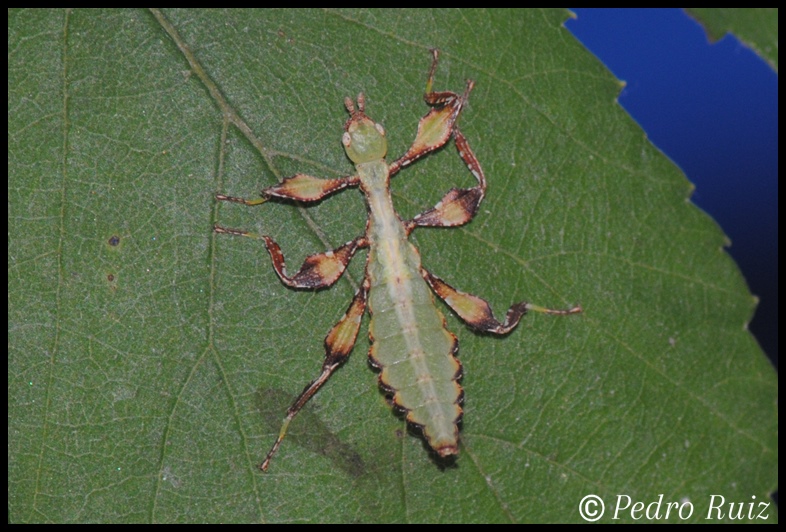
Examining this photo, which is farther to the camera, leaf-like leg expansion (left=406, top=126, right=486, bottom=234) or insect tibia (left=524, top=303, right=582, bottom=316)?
insect tibia (left=524, top=303, right=582, bottom=316)

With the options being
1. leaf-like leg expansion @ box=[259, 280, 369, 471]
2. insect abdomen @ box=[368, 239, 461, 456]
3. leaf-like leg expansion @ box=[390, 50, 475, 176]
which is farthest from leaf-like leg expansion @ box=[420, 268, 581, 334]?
leaf-like leg expansion @ box=[390, 50, 475, 176]

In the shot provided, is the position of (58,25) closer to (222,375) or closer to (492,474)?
(222,375)

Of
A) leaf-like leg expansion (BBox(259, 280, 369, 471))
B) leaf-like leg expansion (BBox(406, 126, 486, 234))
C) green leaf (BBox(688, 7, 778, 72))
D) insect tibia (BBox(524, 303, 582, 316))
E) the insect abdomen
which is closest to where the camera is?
green leaf (BBox(688, 7, 778, 72))

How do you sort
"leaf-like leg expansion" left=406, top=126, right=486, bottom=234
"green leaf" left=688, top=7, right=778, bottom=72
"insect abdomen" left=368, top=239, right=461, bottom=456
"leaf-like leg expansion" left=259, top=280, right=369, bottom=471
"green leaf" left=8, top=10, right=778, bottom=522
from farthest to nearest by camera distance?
"leaf-like leg expansion" left=406, top=126, right=486, bottom=234, "leaf-like leg expansion" left=259, top=280, right=369, bottom=471, "insect abdomen" left=368, top=239, right=461, bottom=456, "green leaf" left=8, top=10, right=778, bottom=522, "green leaf" left=688, top=7, right=778, bottom=72

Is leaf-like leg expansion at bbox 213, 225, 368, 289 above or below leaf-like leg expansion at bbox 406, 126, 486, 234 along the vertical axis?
below

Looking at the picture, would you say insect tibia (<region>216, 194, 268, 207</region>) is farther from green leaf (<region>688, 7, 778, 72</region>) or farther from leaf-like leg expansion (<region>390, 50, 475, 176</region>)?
green leaf (<region>688, 7, 778, 72</region>)

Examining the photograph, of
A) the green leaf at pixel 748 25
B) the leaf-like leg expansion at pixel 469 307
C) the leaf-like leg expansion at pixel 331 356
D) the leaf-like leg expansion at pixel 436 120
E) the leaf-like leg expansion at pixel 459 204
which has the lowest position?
the leaf-like leg expansion at pixel 331 356

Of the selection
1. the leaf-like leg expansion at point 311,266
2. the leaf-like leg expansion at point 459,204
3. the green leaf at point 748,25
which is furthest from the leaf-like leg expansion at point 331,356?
the green leaf at point 748,25

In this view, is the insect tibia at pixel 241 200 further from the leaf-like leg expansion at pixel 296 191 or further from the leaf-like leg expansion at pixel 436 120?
the leaf-like leg expansion at pixel 436 120
